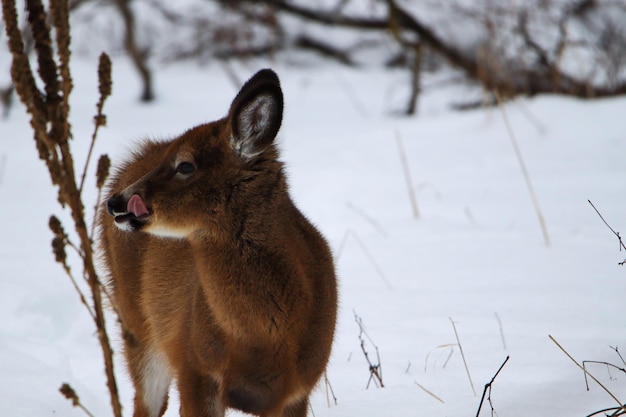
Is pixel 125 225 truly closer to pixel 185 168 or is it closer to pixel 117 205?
pixel 117 205

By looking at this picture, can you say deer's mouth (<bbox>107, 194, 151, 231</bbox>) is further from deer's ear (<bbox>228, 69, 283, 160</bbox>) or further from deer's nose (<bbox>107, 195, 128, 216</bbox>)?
deer's ear (<bbox>228, 69, 283, 160</bbox>)

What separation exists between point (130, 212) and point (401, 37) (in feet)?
26.7

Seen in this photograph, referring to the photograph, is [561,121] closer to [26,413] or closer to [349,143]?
[349,143]

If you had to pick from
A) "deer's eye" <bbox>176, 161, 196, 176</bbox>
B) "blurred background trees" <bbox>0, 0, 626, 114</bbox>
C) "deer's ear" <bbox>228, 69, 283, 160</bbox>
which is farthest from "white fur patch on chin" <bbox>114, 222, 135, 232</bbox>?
"blurred background trees" <bbox>0, 0, 626, 114</bbox>

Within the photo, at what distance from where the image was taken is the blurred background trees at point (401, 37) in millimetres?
9836

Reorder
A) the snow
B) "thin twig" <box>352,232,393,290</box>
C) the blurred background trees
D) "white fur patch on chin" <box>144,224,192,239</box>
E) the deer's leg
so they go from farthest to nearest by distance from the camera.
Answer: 1. the blurred background trees
2. "thin twig" <box>352,232,393,290</box>
3. the snow
4. the deer's leg
5. "white fur patch on chin" <box>144,224,192,239</box>

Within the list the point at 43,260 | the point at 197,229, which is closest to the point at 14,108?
the point at 43,260

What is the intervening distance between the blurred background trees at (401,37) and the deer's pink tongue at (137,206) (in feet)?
21.5

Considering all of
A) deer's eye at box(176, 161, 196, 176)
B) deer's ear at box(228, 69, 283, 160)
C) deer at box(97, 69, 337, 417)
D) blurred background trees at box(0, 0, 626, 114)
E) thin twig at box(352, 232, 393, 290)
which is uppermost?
deer's ear at box(228, 69, 283, 160)

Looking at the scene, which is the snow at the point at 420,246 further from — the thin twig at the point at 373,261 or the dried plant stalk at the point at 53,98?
the dried plant stalk at the point at 53,98

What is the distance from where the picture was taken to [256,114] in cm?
302

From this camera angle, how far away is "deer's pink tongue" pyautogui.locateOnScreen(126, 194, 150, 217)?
3.02 meters

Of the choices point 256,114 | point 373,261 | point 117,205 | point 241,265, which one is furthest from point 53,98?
point 373,261

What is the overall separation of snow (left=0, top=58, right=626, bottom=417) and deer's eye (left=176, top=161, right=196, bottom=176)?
22.8 inches
